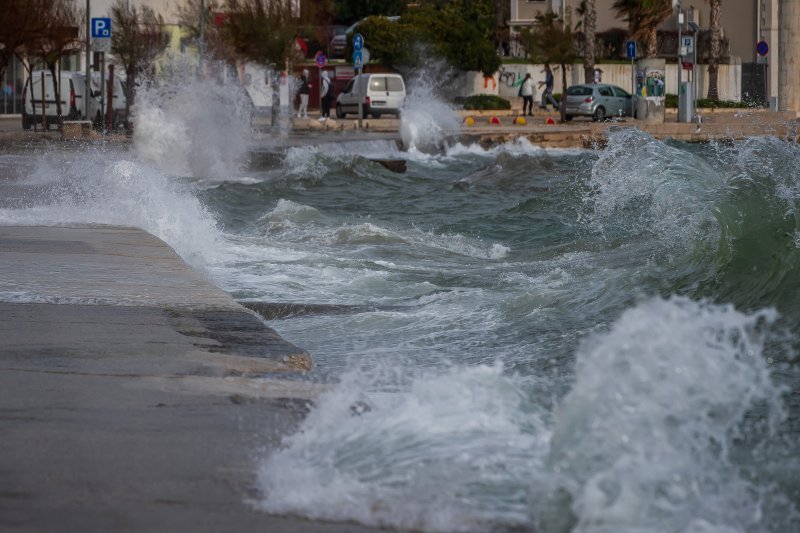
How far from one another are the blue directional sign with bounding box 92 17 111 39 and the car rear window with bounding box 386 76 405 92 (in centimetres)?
1497

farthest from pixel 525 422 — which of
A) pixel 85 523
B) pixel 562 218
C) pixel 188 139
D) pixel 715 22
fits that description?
pixel 715 22

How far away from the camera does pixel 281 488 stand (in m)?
3.97

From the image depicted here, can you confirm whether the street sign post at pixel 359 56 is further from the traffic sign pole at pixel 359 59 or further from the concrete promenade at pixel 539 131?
the concrete promenade at pixel 539 131

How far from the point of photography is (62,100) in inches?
1355

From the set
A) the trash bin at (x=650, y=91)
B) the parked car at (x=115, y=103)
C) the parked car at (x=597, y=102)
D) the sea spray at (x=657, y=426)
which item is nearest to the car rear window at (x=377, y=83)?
the parked car at (x=597, y=102)

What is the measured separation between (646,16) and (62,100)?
76.3 ft

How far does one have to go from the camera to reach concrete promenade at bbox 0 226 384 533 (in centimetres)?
379

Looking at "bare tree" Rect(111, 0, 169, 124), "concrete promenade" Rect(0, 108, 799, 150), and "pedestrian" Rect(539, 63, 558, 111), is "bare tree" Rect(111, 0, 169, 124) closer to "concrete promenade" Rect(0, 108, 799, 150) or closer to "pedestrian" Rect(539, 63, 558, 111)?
"concrete promenade" Rect(0, 108, 799, 150)

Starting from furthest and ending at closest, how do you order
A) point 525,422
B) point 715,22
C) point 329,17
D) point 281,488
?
point 329,17, point 715,22, point 525,422, point 281,488

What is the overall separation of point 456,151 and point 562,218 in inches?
569

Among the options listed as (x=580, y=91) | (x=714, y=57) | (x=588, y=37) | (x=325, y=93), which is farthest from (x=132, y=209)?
(x=714, y=57)

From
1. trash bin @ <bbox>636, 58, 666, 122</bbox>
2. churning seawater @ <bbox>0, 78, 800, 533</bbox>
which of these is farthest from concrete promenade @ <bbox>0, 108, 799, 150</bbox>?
churning seawater @ <bbox>0, 78, 800, 533</bbox>

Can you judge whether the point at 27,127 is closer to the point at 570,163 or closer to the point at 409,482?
the point at 570,163

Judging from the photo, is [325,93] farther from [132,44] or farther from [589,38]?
[589,38]
